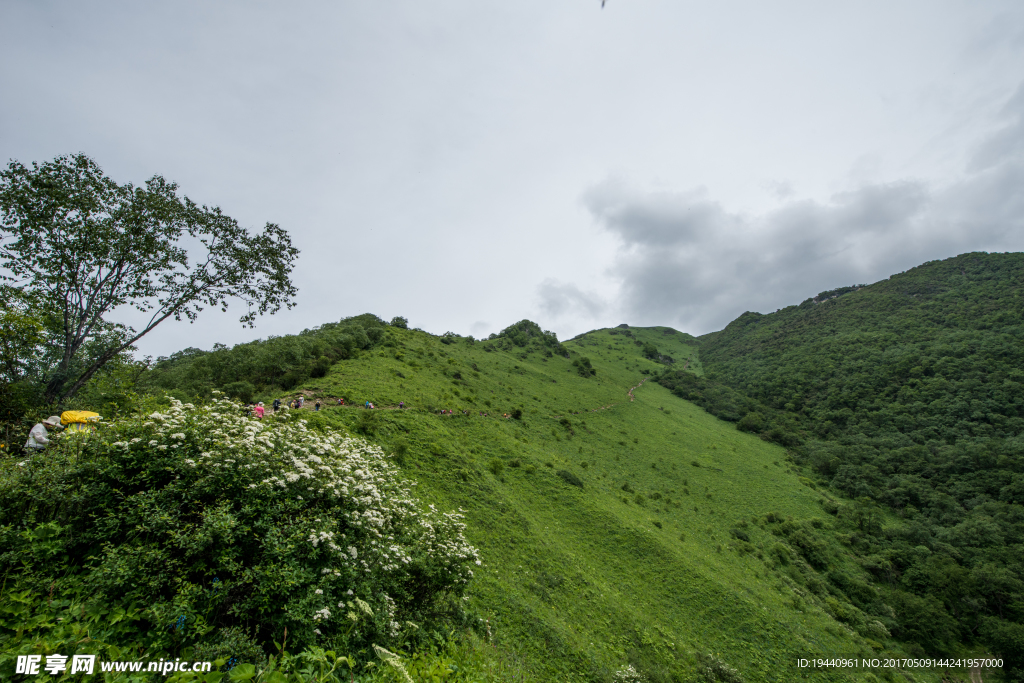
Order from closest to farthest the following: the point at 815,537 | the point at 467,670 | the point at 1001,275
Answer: the point at 467,670, the point at 815,537, the point at 1001,275

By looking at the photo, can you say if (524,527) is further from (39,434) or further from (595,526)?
(39,434)

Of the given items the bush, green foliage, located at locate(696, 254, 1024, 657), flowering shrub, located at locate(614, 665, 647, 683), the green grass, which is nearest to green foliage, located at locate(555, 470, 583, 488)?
the green grass

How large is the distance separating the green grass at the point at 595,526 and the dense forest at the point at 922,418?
768 centimetres

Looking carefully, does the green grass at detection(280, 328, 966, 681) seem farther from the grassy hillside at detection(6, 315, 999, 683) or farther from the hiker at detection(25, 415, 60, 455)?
the hiker at detection(25, 415, 60, 455)

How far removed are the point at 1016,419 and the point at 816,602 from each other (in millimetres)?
63086

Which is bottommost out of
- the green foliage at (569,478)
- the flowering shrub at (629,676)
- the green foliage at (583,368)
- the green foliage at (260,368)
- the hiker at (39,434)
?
the flowering shrub at (629,676)

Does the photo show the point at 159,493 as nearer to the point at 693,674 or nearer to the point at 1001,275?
the point at 693,674

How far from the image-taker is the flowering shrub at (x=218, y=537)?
17.1ft

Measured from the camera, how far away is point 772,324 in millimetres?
144500

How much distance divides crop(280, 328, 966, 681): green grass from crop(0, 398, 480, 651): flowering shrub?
5629 mm

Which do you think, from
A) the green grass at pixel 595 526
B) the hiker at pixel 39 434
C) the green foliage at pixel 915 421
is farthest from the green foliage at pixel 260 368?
the green foliage at pixel 915 421

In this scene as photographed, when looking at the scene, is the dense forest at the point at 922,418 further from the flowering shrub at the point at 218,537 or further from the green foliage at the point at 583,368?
the flowering shrub at the point at 218,537

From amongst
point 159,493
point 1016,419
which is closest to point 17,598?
point 159,493

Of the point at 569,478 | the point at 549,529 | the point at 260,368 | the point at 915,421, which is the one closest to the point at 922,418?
the point at 915,421
